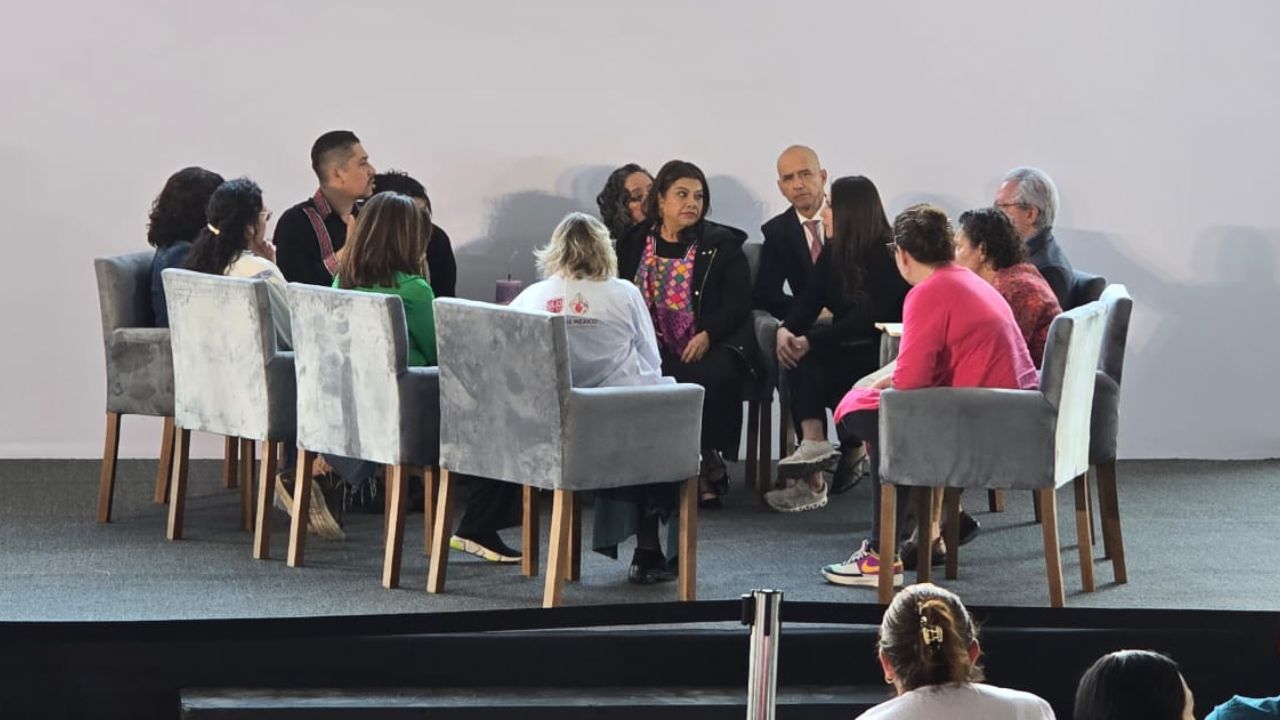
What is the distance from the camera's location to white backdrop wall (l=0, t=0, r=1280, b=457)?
7523 millimetres

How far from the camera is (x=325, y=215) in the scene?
675 cm

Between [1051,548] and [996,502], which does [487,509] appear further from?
[996,502]

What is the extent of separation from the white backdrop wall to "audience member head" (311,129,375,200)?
33.7 inches

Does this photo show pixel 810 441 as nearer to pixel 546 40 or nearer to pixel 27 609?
pixel 546 40

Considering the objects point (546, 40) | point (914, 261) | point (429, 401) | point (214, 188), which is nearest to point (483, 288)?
point (546, 40)

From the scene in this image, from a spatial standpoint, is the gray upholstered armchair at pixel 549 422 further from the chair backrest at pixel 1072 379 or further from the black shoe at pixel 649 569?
the chair backrest at pixel 1072 379

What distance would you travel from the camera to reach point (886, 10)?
7695 mm

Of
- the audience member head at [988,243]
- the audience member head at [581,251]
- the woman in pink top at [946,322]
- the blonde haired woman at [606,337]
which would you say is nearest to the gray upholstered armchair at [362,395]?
the blonde haired woman at [606,337]

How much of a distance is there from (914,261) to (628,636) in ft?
4.43

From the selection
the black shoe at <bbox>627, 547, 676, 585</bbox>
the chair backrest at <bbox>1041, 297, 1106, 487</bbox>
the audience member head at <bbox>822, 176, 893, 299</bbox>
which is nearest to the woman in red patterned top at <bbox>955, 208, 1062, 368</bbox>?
the chair backrest at <bbox>1041, 297, 1106, 487</bbox>

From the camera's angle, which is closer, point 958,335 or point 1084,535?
point 958,335

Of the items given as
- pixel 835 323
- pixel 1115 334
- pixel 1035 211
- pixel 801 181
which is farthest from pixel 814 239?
pixel 1115 334

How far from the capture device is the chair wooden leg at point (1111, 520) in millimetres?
5605

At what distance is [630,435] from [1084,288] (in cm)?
198
